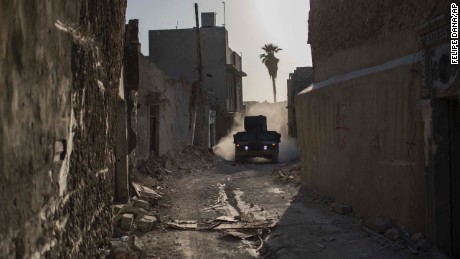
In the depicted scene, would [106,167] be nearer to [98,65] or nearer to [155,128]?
[98,65]

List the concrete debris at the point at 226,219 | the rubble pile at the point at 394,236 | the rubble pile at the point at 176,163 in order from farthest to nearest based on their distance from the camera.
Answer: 1. the rubble pile at the point at 176,163
2. the concrete debris at the point at 226,219
3. the rubble pile at the point at 394,236

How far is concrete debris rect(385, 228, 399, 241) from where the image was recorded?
6.43 m

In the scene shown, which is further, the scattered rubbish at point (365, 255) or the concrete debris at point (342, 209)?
the concrete debris at point (342, 209)

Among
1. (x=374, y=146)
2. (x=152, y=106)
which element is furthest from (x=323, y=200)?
(x=152, y=106)

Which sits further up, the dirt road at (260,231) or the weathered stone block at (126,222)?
the weathered stone block at (126,222)

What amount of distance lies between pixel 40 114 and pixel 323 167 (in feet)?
28.1

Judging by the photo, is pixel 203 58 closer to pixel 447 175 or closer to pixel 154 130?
pixel 154 130

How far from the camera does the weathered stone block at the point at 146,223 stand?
765cm

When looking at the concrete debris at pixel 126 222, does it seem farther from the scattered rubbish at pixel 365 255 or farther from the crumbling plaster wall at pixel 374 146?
the crumbling plaster wall at pixel 374 146

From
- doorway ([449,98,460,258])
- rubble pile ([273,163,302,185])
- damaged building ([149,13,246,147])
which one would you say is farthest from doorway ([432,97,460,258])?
damaged building ([149,13,246,147])

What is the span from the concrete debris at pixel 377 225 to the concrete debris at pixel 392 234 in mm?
181

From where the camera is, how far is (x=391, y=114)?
22.8 feet

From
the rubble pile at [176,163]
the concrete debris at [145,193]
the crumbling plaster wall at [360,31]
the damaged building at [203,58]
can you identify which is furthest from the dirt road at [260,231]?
the damaged building at [203,58]

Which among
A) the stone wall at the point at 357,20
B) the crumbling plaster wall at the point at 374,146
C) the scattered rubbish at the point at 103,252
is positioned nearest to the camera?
the scattered rubbish at the point at 103,252
